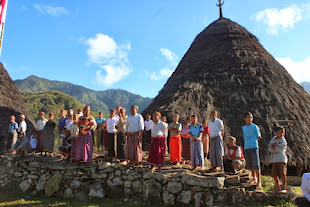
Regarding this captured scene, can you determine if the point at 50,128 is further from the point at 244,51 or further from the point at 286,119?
the point at 244,51

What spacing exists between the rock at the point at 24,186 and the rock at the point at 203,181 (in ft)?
15.0

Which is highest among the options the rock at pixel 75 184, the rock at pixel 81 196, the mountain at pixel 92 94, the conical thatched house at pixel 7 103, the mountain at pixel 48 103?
the mountain at pixel 92 94

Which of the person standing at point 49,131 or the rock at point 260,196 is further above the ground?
the person standing at point 49,131

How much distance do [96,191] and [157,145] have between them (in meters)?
1.95

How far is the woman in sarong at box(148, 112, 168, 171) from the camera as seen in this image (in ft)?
19.7

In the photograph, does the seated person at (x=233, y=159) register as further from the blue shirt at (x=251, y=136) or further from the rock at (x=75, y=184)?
the rock at (x=75, y=184)

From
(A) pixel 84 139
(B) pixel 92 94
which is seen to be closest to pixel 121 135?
(A) pixel 84 139

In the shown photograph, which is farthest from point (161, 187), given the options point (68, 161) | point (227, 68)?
point (227, 68)

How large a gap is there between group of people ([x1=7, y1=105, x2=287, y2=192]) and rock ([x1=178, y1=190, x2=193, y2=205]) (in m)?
1.03

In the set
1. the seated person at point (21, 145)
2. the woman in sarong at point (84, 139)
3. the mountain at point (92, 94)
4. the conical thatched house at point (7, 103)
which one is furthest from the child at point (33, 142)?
the mountain at point (92, 94)

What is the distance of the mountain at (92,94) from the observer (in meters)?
88.2

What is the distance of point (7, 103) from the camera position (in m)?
11.3

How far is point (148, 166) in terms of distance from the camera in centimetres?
625

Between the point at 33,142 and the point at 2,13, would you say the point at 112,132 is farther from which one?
the point at 2,13
